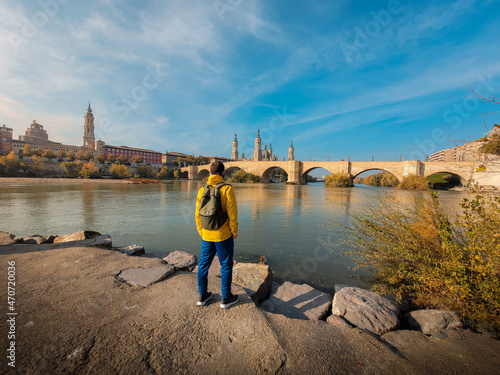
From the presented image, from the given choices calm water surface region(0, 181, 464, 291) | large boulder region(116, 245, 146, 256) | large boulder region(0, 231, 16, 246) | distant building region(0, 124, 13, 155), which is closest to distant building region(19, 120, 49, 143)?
distant building region(0, 124, 13, 155)

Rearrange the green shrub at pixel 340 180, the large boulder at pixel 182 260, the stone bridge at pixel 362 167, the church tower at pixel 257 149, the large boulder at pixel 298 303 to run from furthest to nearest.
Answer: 1. the church tower at pixel 257 149
2. the green shrub at pixel 340 180
3. the stone bridge at pixel 362 167
4. the large boulder at pixel 182 260
5. the large boulder at pixel 298 303

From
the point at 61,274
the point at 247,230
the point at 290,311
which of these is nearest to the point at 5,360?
the point at 61,274

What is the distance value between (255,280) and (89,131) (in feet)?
362

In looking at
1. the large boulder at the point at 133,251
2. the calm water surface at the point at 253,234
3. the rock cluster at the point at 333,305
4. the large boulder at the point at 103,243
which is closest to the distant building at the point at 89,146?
the calm water surface at the point at 253,234

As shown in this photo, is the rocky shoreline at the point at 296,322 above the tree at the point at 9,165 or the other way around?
the other way around

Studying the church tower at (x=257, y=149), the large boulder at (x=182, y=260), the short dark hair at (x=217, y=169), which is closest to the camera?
the short dark hair at (x=217, y=169)

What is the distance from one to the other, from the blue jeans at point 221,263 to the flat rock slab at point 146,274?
1.13m

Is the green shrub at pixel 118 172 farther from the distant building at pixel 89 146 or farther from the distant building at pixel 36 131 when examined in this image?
the distant building at pixel 36 131

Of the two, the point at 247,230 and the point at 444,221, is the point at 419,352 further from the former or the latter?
the point at 247,230

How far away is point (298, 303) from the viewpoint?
10.8 feet

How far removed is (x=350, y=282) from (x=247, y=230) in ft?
15.1

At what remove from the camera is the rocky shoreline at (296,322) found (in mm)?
1833

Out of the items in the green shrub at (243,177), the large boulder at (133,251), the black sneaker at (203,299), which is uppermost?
the green shrub at (243,177)

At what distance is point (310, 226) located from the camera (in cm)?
921
